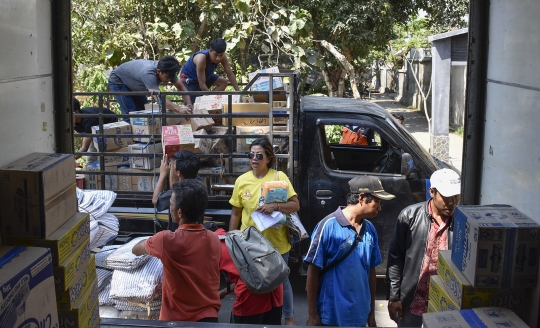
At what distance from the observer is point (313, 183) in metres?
6.19

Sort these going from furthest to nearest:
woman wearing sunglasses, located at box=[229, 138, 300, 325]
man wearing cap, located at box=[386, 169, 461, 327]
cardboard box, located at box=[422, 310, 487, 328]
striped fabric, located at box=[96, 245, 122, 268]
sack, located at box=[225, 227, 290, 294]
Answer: woman wearing sunglasses, located at box=[229, 138, 300, 325] → striped fabric, located at box=[96, 245, 122, 268] → man wearing cap, located at box=[386, 169, 461, 327] → sack, located at box=[225, 227, 290, 294] → cardboard box, located at box=[422, 310, 487, 328]

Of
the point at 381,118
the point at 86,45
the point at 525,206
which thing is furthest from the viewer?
the point at 86,45

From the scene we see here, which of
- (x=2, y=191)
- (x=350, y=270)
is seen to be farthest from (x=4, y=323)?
(x=350, y=270)

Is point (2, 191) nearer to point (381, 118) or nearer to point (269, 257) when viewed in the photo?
point (269, 257)

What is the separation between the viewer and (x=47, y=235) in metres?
2.81

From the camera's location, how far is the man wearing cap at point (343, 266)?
4066 mm

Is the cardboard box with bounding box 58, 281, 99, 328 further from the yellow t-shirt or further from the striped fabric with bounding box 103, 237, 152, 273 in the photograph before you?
the yellow t-shirt

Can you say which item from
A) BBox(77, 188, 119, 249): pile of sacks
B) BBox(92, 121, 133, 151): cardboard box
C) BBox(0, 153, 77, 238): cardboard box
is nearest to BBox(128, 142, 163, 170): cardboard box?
BBox(92, 121, 133, 151): cardboard box

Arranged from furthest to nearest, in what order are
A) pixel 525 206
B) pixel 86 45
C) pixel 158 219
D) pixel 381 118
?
1. pixel 86 45
2. pixel 381 118
3. pixel 158 219
4. pixel 525 206

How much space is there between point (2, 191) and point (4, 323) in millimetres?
773

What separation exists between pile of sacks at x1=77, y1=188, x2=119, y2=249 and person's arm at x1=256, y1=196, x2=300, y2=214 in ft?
4.07

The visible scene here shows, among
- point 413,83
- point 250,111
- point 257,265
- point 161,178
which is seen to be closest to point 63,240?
point 257,265

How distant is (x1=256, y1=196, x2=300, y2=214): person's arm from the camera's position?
16.9ft

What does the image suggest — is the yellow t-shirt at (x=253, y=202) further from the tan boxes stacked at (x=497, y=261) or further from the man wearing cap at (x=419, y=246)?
the tan boxes stacked at (x=497, y=261)
